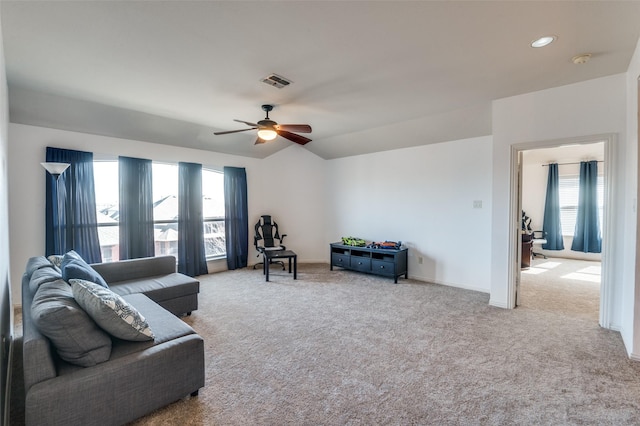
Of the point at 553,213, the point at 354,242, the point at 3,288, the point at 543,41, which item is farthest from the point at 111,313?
the point at 553,213

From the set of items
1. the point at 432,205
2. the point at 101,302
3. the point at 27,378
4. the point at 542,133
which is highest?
the point at 542,133

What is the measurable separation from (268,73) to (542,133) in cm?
324

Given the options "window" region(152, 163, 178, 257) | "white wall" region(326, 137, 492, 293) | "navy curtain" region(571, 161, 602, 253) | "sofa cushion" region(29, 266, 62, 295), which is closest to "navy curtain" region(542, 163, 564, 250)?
"navy curtain" region(571, 161, 602, 253)

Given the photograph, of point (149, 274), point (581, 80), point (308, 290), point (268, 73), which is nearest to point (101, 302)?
point (149, 274)

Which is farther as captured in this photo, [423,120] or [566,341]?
[423,120]

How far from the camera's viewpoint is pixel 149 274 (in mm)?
3840

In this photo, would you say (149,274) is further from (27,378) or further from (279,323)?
(27,378)

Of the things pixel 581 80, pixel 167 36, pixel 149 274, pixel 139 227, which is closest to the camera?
pixel 167 36

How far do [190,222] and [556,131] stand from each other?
18.6 feet

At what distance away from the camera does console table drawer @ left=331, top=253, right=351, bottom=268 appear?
5.76 metres

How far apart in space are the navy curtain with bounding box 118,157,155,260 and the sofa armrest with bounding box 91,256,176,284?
3.49ft

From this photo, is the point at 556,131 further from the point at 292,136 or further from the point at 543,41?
the point at 292,136

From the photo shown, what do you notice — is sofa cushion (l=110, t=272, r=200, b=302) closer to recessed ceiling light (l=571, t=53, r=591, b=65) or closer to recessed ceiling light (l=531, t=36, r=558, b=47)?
recessed ceiling light (l=531, t=36, r=558, b=47)

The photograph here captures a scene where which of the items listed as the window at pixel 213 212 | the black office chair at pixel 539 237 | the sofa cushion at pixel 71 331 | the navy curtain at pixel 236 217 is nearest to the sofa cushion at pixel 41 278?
the sofa cushion at pixel 71 331
